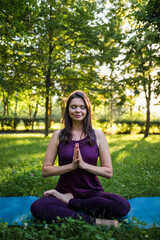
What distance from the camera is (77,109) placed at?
2.84 meters

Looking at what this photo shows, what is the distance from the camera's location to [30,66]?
1047cm

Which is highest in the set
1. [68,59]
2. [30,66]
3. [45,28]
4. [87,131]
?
[45,28]

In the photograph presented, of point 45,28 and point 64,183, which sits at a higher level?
point 45,28

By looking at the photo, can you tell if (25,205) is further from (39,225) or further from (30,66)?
(30,66)

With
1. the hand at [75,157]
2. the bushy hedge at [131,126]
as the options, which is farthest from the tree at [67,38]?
the bushy hedge at [131,126]

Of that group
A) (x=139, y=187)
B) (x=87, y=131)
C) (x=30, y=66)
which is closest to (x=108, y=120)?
(x=30, y=66)

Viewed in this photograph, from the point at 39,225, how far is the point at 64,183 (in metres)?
0.61

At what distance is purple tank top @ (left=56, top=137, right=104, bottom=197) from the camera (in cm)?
270

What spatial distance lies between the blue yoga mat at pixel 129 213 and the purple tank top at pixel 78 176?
0.59 m

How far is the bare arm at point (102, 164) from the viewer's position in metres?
2.58

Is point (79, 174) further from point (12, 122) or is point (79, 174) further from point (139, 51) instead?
point (12, 122)

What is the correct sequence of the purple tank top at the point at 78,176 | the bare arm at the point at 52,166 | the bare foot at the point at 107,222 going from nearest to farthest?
the bare foot at the point at 107,222 → the bare arm at the point at 52,166 → the purple tank top at the point at 78,176

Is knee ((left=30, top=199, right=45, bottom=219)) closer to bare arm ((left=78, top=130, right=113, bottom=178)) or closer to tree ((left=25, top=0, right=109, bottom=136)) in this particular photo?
bare arm ((left=78, top=130, right=113, bottom=178))

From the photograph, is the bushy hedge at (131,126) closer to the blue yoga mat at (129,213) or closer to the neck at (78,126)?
the blue yoga mat at (129,213)
